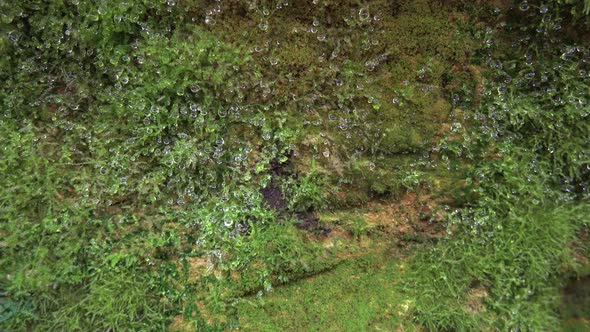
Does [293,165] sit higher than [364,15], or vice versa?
[364,15]

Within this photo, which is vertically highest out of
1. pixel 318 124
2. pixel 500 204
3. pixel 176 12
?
pixel 176 12

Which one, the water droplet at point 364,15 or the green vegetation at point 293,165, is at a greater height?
the water droplet at point 364,15

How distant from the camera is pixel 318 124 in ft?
8.99

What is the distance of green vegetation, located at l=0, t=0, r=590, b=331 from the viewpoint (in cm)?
255

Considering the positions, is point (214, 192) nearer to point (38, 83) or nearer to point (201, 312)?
point (201, 312)

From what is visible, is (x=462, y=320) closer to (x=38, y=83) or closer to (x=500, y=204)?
(x=500, y=204)

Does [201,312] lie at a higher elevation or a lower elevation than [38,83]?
lower

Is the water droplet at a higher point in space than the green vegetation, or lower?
higher

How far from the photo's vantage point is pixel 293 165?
275 cm

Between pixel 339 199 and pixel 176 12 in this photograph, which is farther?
pixel 339 199

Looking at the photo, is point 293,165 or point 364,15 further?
point 293,165

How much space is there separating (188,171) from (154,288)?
2.15 feet

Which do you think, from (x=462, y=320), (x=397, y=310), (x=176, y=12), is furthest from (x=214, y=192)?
(x=462, y=320)

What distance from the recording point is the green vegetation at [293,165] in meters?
2.55
